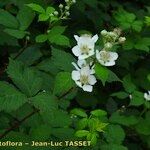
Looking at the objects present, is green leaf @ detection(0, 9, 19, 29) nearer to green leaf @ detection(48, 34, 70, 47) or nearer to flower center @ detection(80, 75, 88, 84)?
green leaf @ detection(48, 34, 70, 47)

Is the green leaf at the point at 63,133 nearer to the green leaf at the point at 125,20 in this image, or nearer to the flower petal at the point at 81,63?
the flower petal at the point at 81,63

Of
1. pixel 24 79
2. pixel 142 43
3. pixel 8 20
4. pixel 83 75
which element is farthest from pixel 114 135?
pixel 142 43

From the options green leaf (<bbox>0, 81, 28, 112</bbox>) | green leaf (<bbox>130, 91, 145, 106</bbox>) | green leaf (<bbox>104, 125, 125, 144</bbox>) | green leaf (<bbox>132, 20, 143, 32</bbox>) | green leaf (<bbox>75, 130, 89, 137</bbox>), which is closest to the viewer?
green leaf (<bbox>0, 81, 28, 112</bbox>)

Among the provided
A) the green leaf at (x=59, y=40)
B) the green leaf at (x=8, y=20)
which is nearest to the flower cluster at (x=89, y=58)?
the green leaf at (x=59, y=40)

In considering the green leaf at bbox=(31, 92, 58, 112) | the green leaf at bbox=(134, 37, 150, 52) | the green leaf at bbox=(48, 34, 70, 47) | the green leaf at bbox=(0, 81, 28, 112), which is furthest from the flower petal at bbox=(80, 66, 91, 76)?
the green leaf at bbox=(134, 37, 150, 52)

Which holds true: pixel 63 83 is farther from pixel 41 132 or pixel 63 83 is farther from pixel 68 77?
pixel 41 132

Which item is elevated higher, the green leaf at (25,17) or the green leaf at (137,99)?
the green leaf at (25,17)
